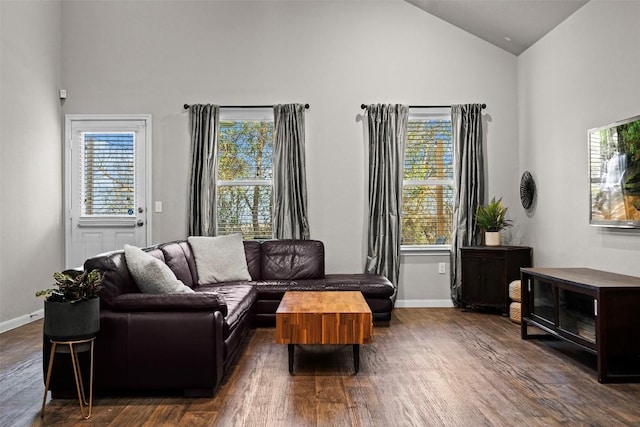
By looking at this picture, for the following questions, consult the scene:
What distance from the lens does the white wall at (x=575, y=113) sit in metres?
3.94

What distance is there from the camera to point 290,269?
546 centimetres

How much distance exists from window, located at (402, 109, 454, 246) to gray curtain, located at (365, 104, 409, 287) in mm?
243

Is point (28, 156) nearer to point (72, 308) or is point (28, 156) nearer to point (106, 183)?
point (106, 183)

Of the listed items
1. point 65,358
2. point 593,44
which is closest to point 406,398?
point 65,358

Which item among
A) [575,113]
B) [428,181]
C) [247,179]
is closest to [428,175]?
[428,181]

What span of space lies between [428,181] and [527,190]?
110 centimetres

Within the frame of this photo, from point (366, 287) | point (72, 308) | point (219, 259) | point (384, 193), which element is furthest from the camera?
point (384, 193)

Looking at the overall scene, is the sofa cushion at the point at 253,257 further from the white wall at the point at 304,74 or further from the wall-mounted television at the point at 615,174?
the wall-mounted television at the point at 615,174

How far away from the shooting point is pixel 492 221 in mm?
5660

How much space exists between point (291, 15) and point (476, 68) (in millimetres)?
2271

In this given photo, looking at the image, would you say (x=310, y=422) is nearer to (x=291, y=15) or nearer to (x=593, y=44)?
(x=593, y=44)

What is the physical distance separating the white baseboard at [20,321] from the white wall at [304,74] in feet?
4.78

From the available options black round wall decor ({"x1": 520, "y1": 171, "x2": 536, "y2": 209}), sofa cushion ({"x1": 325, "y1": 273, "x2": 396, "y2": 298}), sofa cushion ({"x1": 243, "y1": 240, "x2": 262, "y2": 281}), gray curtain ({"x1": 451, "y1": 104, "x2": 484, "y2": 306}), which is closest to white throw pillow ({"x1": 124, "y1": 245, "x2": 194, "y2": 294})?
sofa cushion ({"x1": 325, "y1": 273, "x2": 396, "y2": 298})

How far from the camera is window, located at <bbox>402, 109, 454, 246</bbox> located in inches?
239
